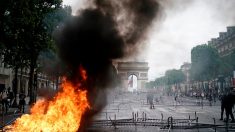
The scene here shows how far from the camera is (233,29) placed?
9056cm

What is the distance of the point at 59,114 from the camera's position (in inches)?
480

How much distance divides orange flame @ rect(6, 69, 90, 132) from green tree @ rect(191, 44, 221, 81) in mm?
62861

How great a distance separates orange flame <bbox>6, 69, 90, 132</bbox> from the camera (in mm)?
11633

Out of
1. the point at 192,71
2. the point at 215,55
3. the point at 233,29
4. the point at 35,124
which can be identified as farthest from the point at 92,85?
the point at 233,29

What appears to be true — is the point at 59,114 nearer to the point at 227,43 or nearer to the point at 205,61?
the point at 205,61

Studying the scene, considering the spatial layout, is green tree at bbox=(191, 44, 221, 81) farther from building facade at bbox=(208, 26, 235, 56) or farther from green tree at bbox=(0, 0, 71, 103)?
green tree at bbox=(0, 0, 71, 103)

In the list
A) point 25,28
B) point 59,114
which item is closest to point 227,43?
point 25,28

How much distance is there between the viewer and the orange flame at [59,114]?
38.2 ft

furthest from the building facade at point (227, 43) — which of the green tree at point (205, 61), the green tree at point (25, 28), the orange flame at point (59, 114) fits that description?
the orange flame at point (59, 114)

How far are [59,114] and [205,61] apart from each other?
66.3 meters

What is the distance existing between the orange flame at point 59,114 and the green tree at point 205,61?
6286cm

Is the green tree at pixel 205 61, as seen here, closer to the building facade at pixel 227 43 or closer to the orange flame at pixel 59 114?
the building facade at pixel 227 43

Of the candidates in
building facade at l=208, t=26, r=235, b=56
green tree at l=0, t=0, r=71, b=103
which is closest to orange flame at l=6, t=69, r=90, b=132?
green tree at l=0, t=0, r=71, b=103

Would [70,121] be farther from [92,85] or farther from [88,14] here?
[88,14]
